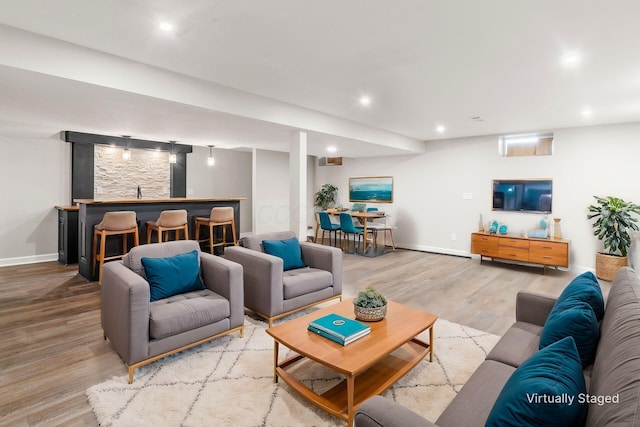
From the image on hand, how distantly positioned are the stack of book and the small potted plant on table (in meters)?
0.10

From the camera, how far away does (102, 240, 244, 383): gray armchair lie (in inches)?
89.8

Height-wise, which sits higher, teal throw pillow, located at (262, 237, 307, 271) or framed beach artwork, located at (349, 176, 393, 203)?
framed beach artwork, located at (349, 176, 393, 203)

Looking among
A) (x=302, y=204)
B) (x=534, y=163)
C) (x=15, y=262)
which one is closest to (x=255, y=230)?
(x=302, y=204)

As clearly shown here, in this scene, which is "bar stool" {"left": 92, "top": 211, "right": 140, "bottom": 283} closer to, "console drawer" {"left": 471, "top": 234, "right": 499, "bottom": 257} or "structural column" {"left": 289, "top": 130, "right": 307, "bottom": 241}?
"structural column" {"left": 289, "top": 130, "right": 307, "bottom": 241}

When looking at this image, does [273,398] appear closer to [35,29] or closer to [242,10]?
[242,10]

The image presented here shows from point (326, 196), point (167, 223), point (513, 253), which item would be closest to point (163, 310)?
point (167, 223)

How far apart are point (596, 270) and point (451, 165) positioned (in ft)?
9.73

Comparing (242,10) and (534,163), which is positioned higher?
(242,10)

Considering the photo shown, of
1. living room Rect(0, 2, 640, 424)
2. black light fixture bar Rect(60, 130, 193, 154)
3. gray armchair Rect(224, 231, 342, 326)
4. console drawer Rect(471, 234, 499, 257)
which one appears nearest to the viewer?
living room Rect(0, 2, 640, 424)

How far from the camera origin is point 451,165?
6.86 metres

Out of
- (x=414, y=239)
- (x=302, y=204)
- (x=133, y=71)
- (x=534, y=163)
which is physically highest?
(x=133, y=71)

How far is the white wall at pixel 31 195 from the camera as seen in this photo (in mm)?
5543

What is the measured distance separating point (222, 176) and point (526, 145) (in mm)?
6490

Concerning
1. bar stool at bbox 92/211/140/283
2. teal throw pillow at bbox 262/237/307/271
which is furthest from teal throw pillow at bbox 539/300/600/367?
bar stool at bbox 92/211/140/283
